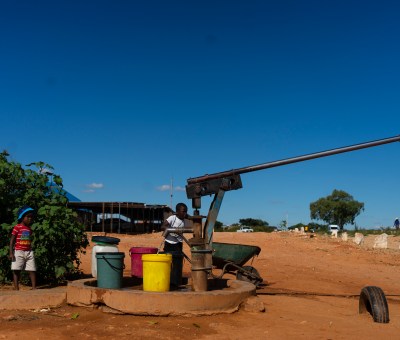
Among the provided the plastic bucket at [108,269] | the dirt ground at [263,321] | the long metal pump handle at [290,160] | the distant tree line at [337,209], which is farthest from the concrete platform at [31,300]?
the distant tree line at [337,209]

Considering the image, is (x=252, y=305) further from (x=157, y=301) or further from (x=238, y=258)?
(x=238, y=258)

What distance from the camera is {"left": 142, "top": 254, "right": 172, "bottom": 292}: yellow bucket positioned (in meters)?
6.64

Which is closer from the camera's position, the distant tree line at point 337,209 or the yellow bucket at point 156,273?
the yellow bucket at point 156,273

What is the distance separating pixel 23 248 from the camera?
7.73m

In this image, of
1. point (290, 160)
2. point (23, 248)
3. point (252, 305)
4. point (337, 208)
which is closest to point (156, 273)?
point (252, 305)

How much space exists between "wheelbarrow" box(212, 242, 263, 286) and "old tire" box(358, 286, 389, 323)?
249 cm

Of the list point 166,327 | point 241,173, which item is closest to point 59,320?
point 166,327

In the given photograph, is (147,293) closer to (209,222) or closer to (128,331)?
(128,331)

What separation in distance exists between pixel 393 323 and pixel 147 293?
336 cm

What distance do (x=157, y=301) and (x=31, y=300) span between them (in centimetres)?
194

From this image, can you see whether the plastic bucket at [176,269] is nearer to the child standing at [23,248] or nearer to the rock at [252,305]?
the rock at [252,305]

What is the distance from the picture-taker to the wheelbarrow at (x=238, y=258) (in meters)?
9.38

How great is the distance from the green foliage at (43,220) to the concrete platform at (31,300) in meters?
1.13

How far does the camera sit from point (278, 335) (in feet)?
18.6
